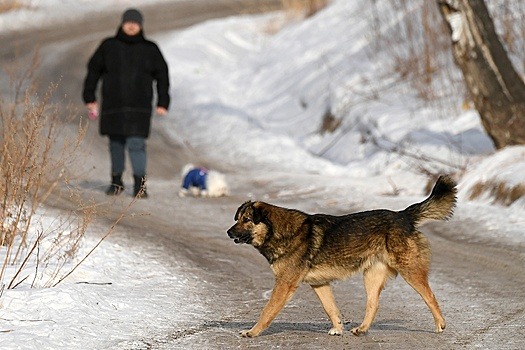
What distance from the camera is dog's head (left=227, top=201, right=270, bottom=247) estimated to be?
6.55 meters

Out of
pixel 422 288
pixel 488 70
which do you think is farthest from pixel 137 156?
pixel 422 288

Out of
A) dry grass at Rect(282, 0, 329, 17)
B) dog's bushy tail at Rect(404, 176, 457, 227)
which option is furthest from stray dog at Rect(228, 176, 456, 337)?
dry grass at Rect(282, 0, 329, 17)

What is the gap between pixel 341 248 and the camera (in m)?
6.47

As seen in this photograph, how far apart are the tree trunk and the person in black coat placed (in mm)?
3842

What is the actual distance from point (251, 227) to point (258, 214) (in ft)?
0.34

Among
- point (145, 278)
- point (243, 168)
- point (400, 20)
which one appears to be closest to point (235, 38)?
point (400, 20)

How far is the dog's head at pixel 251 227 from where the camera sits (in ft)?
21.5

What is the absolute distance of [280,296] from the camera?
20.9 ft

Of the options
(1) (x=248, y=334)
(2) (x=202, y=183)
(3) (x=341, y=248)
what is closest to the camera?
(1) (x=248, y=334)

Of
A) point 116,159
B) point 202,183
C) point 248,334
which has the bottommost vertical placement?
point 202,183

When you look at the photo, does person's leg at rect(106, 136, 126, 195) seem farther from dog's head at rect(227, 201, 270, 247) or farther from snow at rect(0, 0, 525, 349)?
dog's head at rect(227, 201, 270, 247)

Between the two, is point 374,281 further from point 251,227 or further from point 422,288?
point 251,227

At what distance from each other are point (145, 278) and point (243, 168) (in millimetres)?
7835

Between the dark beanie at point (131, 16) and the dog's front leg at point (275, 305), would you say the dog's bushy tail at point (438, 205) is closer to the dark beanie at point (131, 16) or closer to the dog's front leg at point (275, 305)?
the dog's front leg at point (275, 305)
